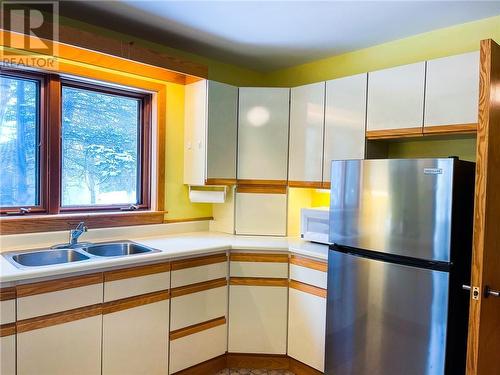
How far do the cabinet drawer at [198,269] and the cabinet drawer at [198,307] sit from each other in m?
0.09

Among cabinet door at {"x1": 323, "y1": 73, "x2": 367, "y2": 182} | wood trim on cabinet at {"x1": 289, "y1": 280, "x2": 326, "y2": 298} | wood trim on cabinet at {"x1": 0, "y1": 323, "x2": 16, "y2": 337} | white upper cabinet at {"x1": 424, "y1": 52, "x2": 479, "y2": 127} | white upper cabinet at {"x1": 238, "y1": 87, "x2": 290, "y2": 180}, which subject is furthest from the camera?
white upper cabinet at {"x1": 238, "y1": 87, "x2": 290, "y2": 180}

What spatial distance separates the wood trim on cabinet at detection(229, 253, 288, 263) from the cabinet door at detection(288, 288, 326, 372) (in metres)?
0.23

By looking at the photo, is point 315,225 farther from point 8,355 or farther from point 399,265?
point 8,355

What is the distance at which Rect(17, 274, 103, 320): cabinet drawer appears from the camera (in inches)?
66.9

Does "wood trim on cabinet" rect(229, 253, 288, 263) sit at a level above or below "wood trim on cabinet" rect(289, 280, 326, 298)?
above

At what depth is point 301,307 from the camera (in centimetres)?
248

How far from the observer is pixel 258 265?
2568 millimetres

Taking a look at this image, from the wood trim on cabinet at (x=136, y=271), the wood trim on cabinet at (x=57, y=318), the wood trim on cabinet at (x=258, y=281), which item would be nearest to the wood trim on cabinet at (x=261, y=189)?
the wood trim on cabinet at (x=258, y=281)

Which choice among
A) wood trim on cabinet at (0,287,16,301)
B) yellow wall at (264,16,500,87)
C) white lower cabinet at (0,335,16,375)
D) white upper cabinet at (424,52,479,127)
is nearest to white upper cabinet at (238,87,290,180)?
yellow wall at (264,16,500,87)

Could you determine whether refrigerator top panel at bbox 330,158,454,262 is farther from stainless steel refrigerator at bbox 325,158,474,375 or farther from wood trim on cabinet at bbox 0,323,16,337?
wood trim on cabinet at bbox 0,323,16,337

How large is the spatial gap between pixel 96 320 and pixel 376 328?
1.55m

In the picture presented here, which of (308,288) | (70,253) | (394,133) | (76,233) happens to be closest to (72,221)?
(76,233)

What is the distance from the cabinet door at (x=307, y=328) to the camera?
2357 mm

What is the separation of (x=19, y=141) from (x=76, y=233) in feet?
2.29
